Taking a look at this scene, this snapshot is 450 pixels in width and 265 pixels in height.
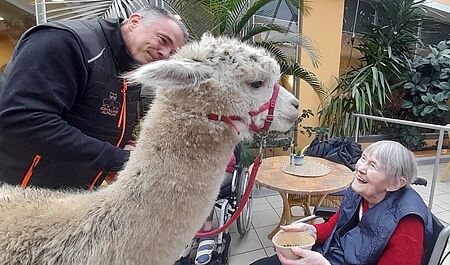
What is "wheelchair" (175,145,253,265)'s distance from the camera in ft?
7.16

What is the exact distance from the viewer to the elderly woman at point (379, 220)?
106 centimetres

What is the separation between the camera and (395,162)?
1.20m

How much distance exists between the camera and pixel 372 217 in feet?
3.90

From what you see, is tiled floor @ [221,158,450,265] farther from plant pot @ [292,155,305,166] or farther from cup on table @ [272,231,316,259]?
cup on table @ [272,231,316,259]

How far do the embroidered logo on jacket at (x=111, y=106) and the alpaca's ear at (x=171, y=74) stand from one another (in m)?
0.37

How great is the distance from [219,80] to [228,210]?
2.05m

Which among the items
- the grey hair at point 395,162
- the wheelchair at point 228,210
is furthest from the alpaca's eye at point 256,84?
the wheelchair at point 228,210

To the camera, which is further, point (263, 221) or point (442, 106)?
point (442, 106)

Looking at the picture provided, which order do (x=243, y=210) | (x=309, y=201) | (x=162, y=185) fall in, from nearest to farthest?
(x=162, y=185) < (x=243, y=210) < (x=309, y=201)

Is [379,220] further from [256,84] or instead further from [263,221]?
[263,221]

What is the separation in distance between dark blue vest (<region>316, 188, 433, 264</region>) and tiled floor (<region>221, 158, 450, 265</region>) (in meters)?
1.23

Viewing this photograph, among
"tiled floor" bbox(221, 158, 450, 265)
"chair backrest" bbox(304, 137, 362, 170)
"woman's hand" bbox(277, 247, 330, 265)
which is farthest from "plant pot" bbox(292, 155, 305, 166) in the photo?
"woman's hand" bbox(277, 247, 330, 265)

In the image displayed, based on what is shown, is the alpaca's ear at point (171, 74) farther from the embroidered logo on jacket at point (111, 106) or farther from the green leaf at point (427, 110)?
the green leaf at point (427, 110)

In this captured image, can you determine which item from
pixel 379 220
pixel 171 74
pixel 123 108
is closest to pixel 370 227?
pixel 379 220
